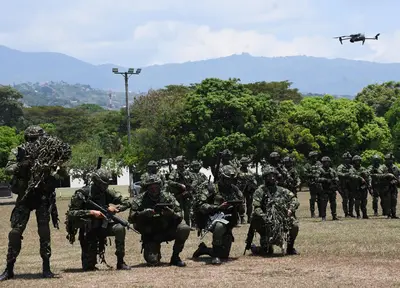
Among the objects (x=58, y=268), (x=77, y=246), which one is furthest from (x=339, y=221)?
(x=58, y=268)

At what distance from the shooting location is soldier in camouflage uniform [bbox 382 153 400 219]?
2527 centimetres

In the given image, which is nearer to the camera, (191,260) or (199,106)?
(191,260)

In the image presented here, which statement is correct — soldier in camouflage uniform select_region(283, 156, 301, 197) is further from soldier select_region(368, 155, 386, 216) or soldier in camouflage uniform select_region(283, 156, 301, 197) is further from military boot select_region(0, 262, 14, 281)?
military boot select_region(0, 262, 14, 281)

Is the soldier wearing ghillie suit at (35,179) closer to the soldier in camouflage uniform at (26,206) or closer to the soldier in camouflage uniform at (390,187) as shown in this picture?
the soldier in camouflage uniform at (26,206)

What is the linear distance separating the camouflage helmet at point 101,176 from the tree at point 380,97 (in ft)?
220

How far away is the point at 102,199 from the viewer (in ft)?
43.6

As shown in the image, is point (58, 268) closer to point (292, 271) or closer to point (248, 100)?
point (292, 271)

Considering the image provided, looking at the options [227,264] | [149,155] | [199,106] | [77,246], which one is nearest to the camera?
[227,264]

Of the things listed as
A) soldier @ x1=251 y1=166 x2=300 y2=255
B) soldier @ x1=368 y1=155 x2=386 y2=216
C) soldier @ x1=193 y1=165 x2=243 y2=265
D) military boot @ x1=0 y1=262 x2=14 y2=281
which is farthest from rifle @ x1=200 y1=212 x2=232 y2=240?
soldier @ x1=368 y1=155 x2=386 y2=216

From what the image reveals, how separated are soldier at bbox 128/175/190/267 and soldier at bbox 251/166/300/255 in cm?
168

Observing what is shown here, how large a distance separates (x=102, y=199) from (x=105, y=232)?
0.59m

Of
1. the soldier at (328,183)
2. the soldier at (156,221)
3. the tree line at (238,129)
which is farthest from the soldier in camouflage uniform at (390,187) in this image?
the tree line at (238,129)

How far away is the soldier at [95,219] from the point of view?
13.0 meters

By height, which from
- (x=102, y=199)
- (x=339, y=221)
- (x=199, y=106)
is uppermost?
(x=199, y=106)
